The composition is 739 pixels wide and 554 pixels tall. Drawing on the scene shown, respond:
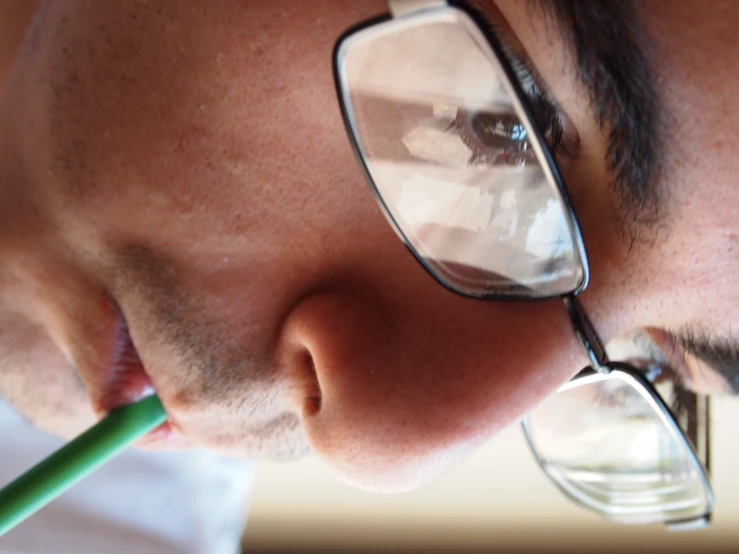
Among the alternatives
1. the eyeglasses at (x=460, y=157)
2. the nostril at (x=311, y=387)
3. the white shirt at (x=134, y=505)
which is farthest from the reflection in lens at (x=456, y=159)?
the white shirt at (x=134, y=505)

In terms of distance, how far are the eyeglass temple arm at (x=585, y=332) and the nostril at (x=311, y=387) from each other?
8.0 inches

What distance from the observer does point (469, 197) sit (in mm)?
458

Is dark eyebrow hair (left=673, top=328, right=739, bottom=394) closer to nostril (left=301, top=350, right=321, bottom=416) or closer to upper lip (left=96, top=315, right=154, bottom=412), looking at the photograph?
nostril (left=301, top=350, right=321, bottom=416)

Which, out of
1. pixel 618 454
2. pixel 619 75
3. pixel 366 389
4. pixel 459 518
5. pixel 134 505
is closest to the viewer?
pixel 619 75

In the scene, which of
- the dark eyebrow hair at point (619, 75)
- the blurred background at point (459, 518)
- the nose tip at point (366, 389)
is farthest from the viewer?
the blurred background at point (459, 518)

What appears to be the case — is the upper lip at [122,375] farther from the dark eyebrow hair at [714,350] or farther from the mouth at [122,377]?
the dark eyebrow hair at [714,350]

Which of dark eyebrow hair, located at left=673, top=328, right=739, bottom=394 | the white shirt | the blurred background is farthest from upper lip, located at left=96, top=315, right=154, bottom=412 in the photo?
the blurred background

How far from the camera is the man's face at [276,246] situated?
0.44 meters

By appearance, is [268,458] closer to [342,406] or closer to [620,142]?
[342,406]

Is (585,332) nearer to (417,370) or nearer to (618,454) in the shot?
(417,370)

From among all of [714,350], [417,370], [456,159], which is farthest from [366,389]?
[714,350]

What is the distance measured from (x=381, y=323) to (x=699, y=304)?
0.84ft

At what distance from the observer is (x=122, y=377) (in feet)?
1.84

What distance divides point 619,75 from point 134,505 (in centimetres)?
94
